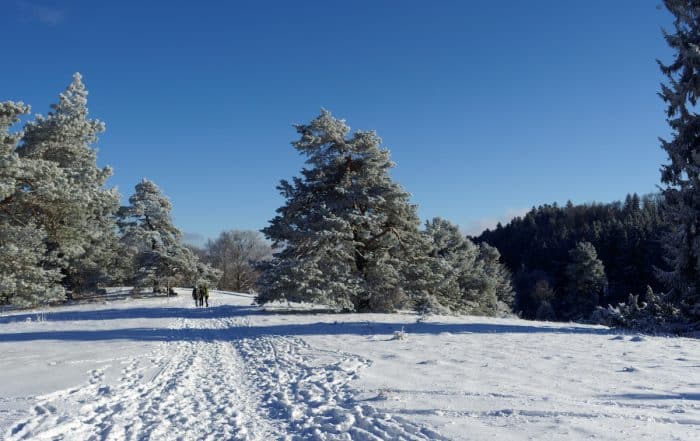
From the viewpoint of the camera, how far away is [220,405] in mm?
6980

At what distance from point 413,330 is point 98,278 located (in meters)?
30.2

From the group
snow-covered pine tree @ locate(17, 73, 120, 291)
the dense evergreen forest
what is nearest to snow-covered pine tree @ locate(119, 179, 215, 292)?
snow-covered pine tree @ locate(17, 73, 120, 291)

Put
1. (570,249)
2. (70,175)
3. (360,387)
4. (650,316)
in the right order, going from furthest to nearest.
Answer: (570,249)
(650,316)
(70,175)
(360,387)

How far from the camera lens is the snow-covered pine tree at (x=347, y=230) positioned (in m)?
20.5

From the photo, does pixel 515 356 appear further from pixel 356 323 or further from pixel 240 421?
pixel 356 323

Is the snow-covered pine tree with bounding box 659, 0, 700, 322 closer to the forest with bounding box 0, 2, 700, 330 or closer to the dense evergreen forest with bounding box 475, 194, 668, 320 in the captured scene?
the forest with bounding box 0, 2, 700, 330

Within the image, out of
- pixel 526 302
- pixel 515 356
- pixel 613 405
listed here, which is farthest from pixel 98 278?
pixel 526 302

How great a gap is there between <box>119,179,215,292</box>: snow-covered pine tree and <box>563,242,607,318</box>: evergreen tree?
5612 centimetres

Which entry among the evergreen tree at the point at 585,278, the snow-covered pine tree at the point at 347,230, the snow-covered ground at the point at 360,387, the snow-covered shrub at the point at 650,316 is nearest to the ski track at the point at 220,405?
the snow-covered ground at the point at 360,387

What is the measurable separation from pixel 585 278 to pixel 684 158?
61939 mm

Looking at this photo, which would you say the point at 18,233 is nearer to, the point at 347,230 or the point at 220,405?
the point at 220,405

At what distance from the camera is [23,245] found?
11.9 metres

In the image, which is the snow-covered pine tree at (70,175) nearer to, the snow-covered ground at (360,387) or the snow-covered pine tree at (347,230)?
the snow-covered ground at (360,387)

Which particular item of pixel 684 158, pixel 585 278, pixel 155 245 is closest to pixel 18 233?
pixel 684 158
